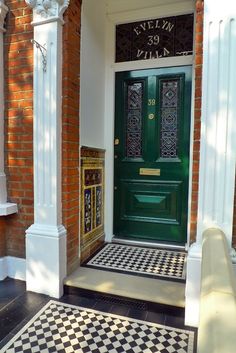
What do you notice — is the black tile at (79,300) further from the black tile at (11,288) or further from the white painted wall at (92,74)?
the white painted wall at (92,74)

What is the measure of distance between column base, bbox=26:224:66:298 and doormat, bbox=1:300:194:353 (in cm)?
26

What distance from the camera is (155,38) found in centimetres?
289

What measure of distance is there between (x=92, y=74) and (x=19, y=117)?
93cm

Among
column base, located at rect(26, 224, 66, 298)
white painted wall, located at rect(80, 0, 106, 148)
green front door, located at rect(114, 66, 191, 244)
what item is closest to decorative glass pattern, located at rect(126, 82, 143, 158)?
green front door, located at rect(114, 66, 191, 244)

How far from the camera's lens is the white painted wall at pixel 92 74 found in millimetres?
2498

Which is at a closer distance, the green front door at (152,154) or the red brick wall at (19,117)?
the red brick wall at (19,117)

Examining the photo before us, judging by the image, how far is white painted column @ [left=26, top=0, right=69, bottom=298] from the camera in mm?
2084

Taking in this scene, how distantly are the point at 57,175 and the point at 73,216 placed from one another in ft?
1.47

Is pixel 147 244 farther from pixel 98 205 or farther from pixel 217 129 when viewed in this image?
pixel 217 129

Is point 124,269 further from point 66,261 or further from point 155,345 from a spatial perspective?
point 155,345

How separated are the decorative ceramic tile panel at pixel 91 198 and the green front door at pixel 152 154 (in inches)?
8.8

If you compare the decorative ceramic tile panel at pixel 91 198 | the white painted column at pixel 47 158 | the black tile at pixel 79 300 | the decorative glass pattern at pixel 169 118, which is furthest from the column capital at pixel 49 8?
the black tile at pixel 79 300

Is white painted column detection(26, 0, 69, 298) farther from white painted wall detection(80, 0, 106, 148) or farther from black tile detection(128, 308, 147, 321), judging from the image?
black tile detection(128, 308, 147, 321)

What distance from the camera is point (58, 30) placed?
208 cm
